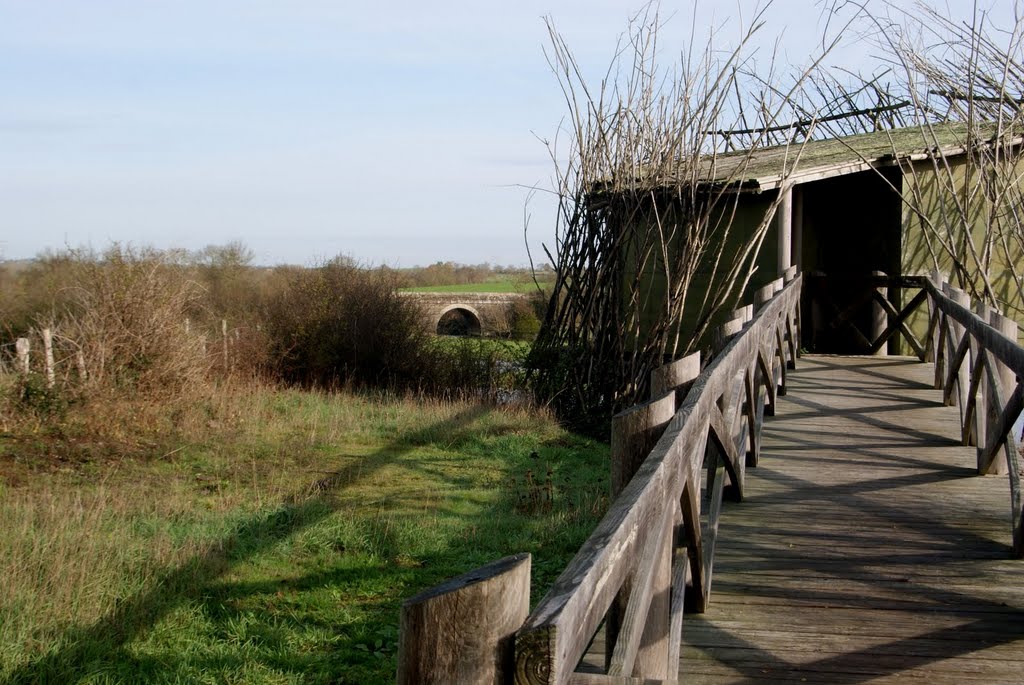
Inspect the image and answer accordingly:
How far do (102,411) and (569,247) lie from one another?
6.56 metres

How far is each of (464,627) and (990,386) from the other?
5.12 m

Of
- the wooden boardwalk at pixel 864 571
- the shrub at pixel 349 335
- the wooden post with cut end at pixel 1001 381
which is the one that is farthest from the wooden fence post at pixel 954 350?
the shrub at pixel 349 335

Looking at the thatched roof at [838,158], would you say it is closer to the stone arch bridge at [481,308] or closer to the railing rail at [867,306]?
the railing rail at [867,306]

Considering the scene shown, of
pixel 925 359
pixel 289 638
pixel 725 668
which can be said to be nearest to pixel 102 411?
pixel 289 638

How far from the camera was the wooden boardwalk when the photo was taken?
11.4ft

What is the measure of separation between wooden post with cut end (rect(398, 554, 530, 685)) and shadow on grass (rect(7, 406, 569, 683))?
187 inches

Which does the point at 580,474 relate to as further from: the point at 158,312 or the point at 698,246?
the point at 158,312

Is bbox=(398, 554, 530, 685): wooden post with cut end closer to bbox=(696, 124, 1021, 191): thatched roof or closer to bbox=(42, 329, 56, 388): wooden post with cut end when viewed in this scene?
bbox=(696, 124, 1021, 191): thatched roof

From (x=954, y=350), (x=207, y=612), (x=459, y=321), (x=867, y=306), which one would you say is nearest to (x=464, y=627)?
(x=207, y=612)

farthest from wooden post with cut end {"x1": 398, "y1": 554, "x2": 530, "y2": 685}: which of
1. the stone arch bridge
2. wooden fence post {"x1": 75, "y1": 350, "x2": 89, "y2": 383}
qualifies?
the stone arch bridge

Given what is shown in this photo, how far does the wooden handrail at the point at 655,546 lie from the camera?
1.54m

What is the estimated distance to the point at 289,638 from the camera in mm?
6371

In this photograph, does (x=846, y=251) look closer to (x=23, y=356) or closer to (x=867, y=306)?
(x=867, y=306)

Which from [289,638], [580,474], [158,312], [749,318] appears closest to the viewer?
[289,638]
